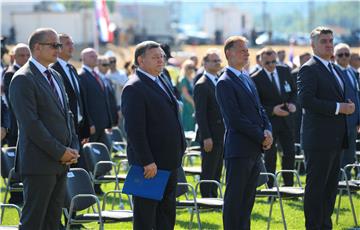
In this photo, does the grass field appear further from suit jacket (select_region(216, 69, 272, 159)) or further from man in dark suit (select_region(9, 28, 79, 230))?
man in dark suit (select_region(9, 28, 79, 230))

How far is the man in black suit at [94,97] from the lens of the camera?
41.0 feet

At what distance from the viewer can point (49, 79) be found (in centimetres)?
761

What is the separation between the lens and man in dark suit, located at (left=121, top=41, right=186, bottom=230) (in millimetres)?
7926

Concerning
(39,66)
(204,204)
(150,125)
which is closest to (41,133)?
(39,66)

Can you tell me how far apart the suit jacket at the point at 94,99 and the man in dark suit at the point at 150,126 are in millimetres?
4372

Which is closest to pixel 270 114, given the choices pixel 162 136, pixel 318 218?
pixel 318 218

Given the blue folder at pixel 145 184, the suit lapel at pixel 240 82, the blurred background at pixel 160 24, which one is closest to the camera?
the blue folder at pixel 145 184

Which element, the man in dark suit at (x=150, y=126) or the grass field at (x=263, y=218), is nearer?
the man in dark suit at (x=150, y=126)

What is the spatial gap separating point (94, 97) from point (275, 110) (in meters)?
2.38

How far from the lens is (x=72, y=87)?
1044 centimetres

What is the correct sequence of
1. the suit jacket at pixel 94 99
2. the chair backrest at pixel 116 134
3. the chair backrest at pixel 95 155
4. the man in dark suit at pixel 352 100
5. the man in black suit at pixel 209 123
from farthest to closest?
the chair backrest at pixel 116 134 < the suit jacket at pixel 94 99 < the man in black suit at pixel 209 123 < the chair backrest at pixel 95 155 < the man in dark suit at pixel 352 100

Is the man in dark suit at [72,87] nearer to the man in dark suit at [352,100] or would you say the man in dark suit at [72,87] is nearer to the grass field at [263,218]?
the grass field at [263,218]

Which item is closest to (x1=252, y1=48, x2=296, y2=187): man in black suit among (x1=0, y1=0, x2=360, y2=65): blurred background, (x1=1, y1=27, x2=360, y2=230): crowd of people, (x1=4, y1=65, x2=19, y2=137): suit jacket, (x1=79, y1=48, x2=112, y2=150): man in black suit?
(x1=79, y1=48, x2=112, y2=150): man in black suit

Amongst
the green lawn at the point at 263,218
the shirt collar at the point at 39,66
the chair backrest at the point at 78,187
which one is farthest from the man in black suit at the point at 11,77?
the shirt collar at the point at 39,66
